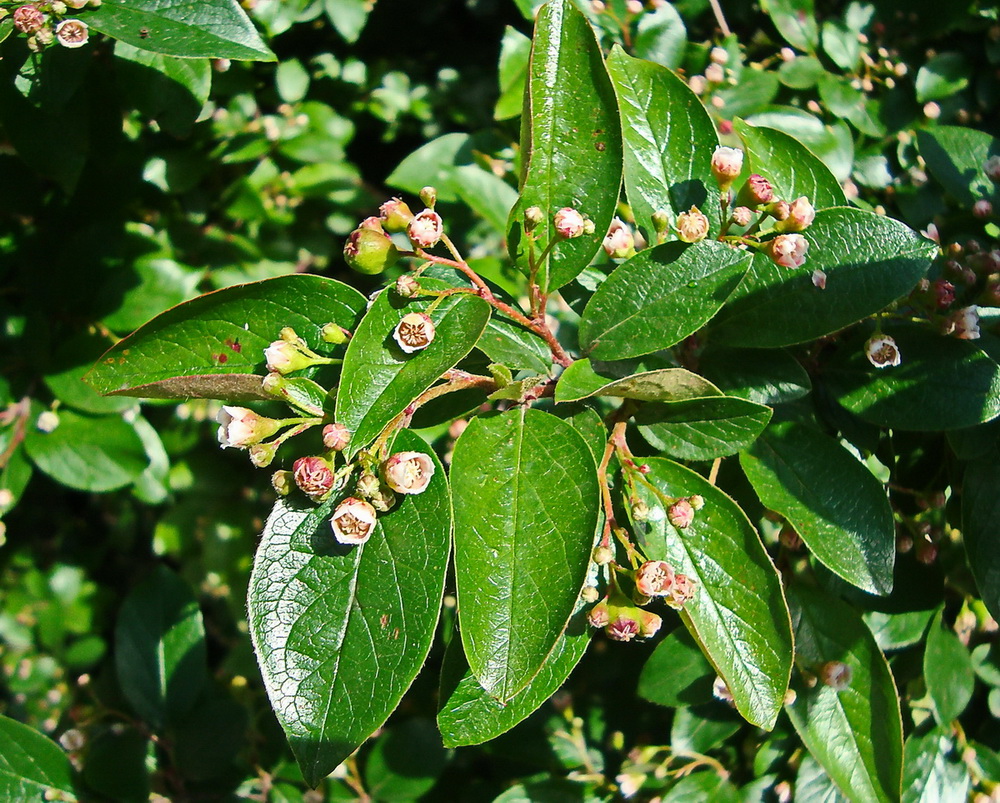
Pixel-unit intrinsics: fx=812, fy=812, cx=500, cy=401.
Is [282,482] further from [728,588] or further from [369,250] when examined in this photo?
[728,588]

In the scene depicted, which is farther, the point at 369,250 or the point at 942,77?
the point at 942,77

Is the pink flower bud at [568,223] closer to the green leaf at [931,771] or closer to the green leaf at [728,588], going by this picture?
the green leaf at [728,588]

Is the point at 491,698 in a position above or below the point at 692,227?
below

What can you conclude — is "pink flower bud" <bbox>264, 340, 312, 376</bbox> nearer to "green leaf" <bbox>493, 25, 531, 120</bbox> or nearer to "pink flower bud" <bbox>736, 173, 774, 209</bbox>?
"pink flower bud" <bbox>736, 173, 774, 209</bbox>

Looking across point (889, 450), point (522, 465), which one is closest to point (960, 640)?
point (889, 450)

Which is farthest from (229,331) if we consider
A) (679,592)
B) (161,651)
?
(161,651)
